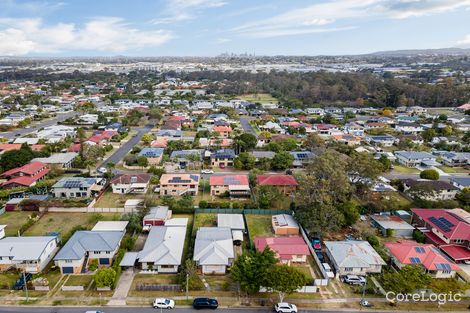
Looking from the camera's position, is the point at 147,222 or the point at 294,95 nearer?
the point at 147,222

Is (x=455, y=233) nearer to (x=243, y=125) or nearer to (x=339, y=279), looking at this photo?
(x=339, y=279)

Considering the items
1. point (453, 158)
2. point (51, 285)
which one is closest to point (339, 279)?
point (51, 285)

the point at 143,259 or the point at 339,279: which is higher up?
the point at 143,259

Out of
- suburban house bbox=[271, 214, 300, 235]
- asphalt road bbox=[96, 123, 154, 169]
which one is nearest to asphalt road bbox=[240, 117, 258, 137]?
asphalt road bbox=[96, 123, 154, 169]

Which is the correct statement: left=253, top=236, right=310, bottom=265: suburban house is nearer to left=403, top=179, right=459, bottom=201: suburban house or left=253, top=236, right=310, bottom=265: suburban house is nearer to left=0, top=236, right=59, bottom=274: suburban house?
left=0, top=236, right=59, bottom=274: suburban house

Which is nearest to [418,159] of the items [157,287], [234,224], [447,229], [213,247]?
[447,229]

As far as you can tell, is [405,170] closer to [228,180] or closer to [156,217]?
[228,180]
